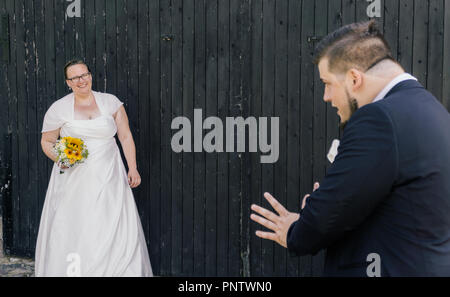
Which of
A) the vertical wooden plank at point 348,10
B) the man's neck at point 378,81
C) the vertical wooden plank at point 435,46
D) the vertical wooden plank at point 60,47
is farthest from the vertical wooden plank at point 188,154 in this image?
the man's neck at point 378,81

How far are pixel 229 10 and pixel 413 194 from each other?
3.87 metres

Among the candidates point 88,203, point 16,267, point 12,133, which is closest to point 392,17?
point 88,203

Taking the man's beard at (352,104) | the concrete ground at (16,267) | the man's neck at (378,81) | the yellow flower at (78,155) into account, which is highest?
the man's neck at (378,81)

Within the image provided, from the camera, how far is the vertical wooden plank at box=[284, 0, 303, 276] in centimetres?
505

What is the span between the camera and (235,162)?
17.2 feet

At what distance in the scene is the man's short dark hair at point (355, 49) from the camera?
1.81 m

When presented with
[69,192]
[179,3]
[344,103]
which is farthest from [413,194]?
[179,3]

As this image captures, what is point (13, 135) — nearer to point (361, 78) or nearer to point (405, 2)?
point (405, 2)

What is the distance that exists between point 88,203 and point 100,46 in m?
1.79

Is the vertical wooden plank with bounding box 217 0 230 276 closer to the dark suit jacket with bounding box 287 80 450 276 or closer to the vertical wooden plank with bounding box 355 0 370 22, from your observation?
the vertical wooden plank with bounding box 355 0 370 22

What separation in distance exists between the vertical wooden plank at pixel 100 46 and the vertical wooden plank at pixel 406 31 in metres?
2.96

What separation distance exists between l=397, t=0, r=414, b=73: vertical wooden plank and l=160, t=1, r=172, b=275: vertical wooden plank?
7.35 ft

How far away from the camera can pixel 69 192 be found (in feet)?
15.2

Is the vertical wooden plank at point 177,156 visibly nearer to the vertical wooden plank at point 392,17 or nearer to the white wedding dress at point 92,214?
the white wedding dress at point 92,214
